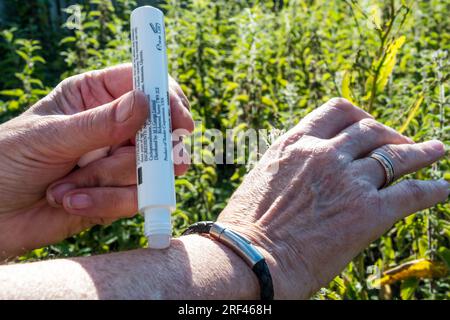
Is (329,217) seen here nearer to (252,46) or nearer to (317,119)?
(317,119)

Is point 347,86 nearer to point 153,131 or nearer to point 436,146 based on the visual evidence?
point 436,146

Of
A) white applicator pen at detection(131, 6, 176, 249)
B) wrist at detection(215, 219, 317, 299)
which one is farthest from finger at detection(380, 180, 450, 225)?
white applicator pen at detection(131, 6, 176, 249)

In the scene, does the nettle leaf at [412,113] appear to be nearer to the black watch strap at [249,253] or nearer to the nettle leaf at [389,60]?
the nettle leaf at [389,60]

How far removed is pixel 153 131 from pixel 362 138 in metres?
0.53

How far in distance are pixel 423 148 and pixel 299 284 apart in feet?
1.70

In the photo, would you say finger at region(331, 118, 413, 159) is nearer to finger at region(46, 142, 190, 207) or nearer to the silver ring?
the silver ring

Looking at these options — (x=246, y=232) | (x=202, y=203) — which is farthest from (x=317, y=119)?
(x=202, y=203)

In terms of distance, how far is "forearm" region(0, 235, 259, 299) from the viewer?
1113 mm

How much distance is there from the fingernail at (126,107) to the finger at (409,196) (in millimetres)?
633

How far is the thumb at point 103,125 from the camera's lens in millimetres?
1396

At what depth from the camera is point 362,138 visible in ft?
5.03

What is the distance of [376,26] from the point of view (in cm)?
191
